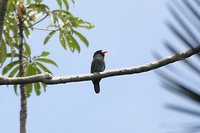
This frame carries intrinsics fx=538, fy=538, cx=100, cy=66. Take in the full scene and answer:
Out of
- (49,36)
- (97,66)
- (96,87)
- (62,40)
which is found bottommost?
(96,87)

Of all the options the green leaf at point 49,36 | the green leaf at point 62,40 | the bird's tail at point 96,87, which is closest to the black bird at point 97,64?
Answer: the bird's tail at point 96,87

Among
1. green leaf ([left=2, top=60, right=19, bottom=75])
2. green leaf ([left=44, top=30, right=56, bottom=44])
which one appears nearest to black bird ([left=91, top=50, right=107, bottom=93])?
green leaf ([left=44, top=30, right=56, bottom=44])

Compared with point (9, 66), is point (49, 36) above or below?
above

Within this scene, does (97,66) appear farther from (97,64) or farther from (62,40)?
(62,40)

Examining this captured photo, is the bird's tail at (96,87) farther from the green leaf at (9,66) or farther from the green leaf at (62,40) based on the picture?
the green leaf at (9,66)

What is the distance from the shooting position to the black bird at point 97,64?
761cm

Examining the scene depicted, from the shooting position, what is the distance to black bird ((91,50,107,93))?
761 cm

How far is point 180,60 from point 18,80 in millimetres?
2936

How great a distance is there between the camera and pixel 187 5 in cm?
51

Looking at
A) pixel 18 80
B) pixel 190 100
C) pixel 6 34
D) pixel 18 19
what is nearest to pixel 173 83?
pixel 190 100

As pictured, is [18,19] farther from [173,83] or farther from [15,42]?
[173,83]

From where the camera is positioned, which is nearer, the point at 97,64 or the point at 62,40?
the point at 62,40

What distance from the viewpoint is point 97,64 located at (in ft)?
25.3

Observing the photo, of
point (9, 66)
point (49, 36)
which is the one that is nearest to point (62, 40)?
point (49, 36)
